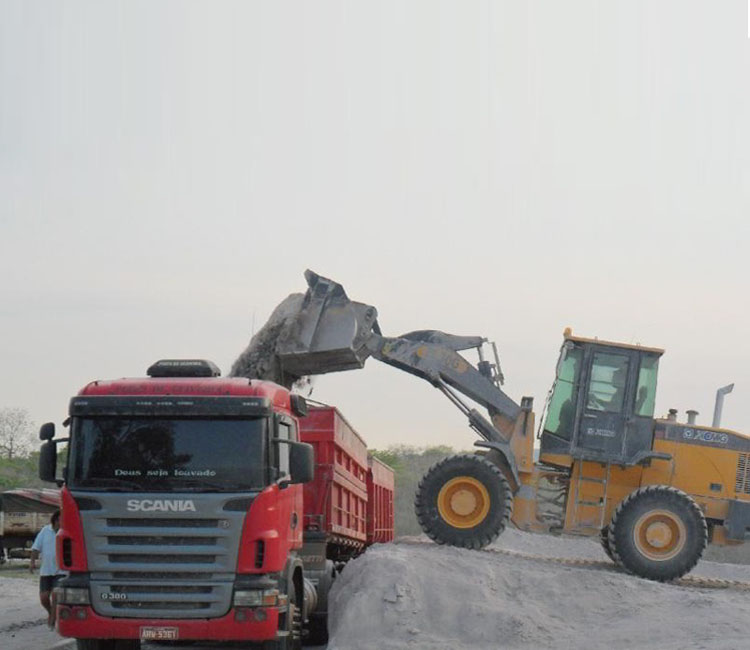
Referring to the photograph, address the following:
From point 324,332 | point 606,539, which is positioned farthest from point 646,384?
point 324,332

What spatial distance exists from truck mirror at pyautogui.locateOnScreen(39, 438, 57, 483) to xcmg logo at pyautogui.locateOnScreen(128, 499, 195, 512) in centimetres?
105

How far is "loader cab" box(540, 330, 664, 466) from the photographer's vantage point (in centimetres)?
1900

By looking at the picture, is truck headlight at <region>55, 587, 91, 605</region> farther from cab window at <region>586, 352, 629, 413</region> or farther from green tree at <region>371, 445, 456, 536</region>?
green tree at <region>371, 445, 456, 536</region>

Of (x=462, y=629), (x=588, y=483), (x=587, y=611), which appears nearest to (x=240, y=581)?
(x=462, y=629)

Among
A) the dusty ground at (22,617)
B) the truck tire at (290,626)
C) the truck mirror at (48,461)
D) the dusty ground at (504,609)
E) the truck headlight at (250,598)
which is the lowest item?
the dusty ground at (22,617)

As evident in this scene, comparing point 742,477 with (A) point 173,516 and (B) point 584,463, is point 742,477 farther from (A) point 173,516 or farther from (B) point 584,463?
(A) point 173,516

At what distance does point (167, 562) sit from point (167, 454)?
1.04 m

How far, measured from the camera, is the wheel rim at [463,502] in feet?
61.3

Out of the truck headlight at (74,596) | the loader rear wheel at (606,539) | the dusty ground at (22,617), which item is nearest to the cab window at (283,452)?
the truck headlight at (74,596)

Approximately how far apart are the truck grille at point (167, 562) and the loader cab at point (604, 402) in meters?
8.63

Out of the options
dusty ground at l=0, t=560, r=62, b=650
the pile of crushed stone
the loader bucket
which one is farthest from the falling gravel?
dusty ground at l=0, t=560, r=62, b=650

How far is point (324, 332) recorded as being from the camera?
61.9 feet

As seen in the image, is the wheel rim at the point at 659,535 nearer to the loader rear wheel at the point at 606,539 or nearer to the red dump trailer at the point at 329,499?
the loader rear wheel at the point at 606,539

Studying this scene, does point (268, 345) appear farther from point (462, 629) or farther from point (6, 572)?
point (6, 572)
